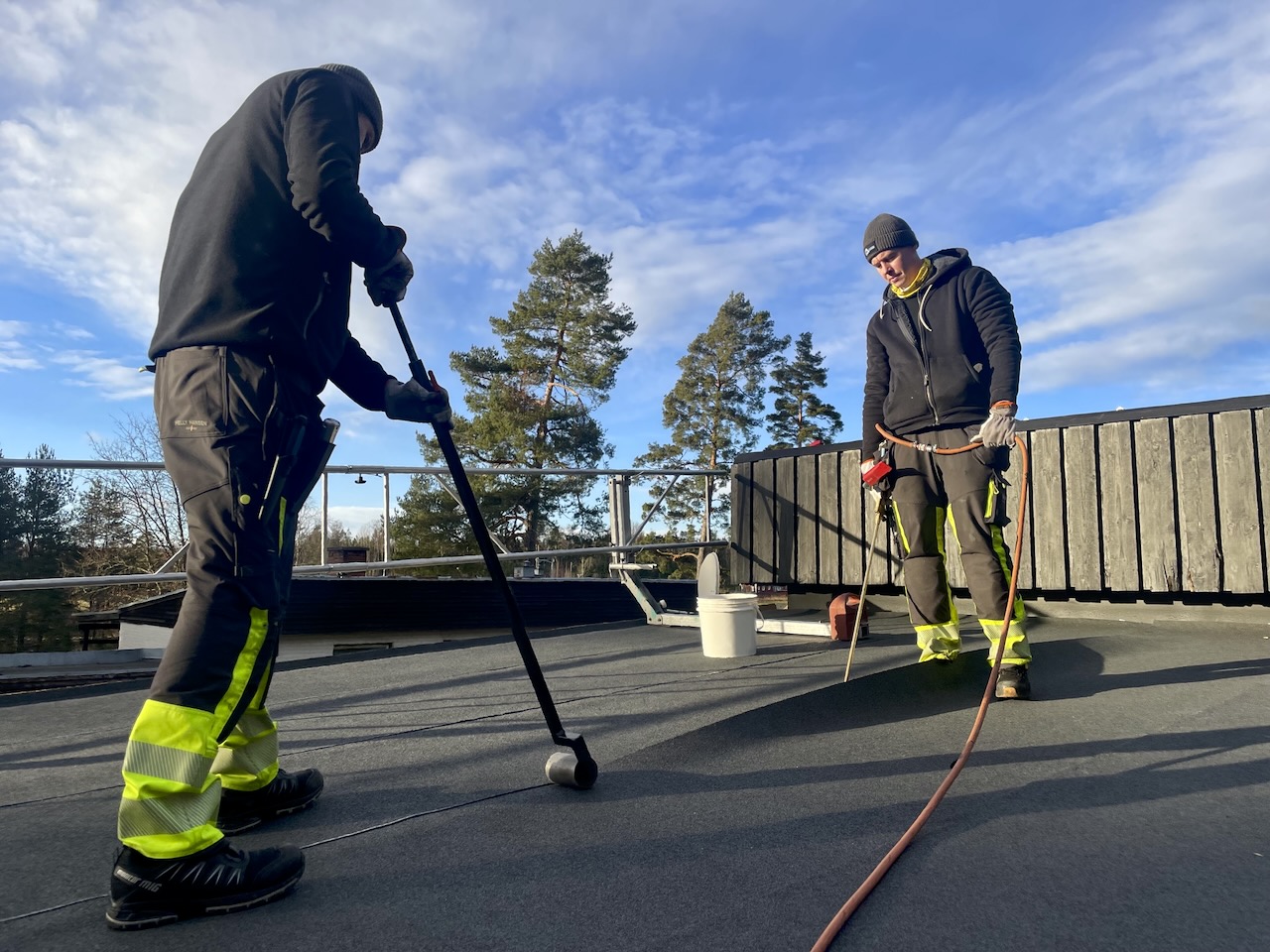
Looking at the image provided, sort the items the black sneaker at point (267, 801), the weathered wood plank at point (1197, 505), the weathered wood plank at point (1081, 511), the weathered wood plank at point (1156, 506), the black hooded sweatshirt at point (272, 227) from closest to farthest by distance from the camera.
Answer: the black hooded sweatshirt at point (272, 227)
the black sneaker at point (267, 801)
the weathered wood plank at point (1197, 505)
the weathered wood plank at point (1156, 506)
the weathered wood plank at point (1081, 511)

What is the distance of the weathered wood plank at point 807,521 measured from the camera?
5.64 meters

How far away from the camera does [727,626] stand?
345 cm

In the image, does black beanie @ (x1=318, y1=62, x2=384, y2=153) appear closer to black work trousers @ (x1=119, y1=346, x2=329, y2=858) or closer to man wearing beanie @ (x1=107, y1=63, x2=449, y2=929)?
man wearing beanie @ (x1=107, y1=63, x2=449, y2=929)

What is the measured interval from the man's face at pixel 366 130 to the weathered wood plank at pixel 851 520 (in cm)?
418

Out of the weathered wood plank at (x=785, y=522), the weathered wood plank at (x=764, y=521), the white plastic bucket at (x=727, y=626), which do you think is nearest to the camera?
the white plastic bucket at (x=727, y=626)

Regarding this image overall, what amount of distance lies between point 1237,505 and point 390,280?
173 inches

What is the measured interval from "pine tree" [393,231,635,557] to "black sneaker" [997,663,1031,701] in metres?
17.1

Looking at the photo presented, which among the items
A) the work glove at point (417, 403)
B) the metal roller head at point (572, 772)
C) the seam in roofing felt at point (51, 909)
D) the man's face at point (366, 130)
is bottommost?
the seam in roofing felt at point (51, 909)

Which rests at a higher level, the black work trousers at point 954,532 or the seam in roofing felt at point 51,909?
the black work trousers at point 954,532

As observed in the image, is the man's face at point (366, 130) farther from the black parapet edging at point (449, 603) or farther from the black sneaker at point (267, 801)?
the black parapet edging at point (449, 603)

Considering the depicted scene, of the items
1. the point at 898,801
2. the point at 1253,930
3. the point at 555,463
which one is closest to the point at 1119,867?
the point at 1253,930

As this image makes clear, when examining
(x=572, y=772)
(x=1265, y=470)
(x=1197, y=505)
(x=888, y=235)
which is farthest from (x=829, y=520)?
(x=572, y=772)

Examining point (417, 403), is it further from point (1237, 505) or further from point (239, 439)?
point (1237, 505)

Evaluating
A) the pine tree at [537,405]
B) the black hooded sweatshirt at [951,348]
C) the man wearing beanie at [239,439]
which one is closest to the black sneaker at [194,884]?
the man wearing beanie at [239,439]
